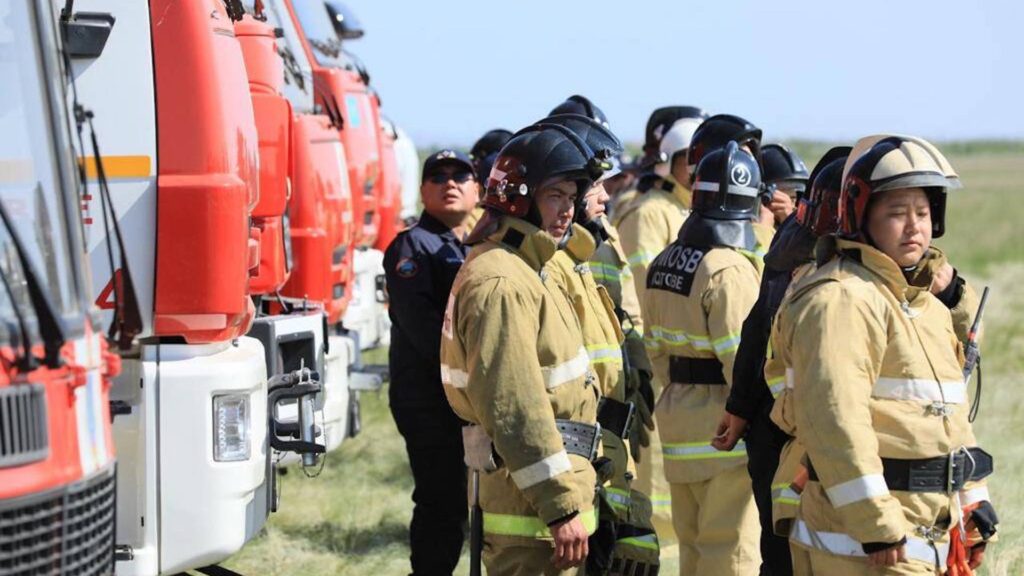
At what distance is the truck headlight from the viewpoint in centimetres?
595

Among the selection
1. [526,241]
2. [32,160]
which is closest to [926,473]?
[526,241]

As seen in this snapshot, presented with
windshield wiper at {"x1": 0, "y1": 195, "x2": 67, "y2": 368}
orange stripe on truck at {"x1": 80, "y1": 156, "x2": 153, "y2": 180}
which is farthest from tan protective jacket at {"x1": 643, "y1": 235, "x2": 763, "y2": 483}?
windshield wiper at {"x1": 0, "y1": 195, "x2": 67, "y2": 368}

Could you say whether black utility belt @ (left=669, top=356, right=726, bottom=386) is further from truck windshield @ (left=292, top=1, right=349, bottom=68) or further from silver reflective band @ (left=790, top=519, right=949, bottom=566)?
truck windshield @ (left=292, top=1, right=349, bottom=68)

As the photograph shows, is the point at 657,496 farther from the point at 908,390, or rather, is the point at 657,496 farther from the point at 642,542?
the point at 908,390

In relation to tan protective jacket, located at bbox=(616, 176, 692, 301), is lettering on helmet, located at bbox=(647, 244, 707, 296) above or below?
above

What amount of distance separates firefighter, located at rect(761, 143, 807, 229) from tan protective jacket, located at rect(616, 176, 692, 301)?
4.02 ft

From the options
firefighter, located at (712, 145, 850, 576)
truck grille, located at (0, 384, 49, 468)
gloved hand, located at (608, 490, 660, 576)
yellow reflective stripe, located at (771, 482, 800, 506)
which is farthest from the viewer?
firefighter, located at (712, 145, 850, 576)

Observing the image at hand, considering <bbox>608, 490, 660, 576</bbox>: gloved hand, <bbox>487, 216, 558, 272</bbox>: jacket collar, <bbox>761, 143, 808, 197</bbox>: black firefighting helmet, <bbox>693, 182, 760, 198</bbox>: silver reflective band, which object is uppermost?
<bbox>487, 216, 558, 272</bbox>: jacket collar

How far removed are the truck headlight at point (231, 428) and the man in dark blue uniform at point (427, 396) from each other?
2.02 metres

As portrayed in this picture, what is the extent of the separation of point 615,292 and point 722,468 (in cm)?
116

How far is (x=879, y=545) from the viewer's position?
16.3 feet

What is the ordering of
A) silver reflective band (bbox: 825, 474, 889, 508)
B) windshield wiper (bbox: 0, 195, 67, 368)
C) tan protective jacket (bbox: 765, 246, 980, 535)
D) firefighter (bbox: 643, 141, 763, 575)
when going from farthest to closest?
firefighter (bbox: 643, 141, 763, 575)
tan protective jacket (bbox: 765, 246, 980, 535)
silver reflective band (bbox: 825, 474, 889, 508)
windshield wiper (bbox: 0, 195, 67, 368)

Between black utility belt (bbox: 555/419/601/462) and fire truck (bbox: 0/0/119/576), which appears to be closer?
fire truck (bbox: 0/0/119/576)


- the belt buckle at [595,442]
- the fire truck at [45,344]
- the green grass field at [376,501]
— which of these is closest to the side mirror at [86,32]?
the fire truck at [45,344]
